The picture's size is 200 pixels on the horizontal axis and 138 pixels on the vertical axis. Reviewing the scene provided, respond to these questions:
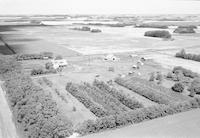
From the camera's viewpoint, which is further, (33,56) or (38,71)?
(33,56)

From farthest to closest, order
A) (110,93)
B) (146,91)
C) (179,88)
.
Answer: (179,88)
(146,91)
(110,93)

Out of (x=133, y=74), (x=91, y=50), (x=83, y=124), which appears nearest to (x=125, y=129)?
(x=83, y=124)

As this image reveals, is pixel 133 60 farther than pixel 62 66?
Yes

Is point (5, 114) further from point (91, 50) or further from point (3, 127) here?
point (91, 50)

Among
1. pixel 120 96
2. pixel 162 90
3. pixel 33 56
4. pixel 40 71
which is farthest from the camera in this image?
pixel 33 56

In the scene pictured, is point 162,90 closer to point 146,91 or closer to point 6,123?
point 146,91

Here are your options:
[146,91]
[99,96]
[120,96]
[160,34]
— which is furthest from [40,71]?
[160,34]

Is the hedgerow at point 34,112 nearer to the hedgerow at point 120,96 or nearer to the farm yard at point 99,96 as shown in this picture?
the farm yard at point 99,96
